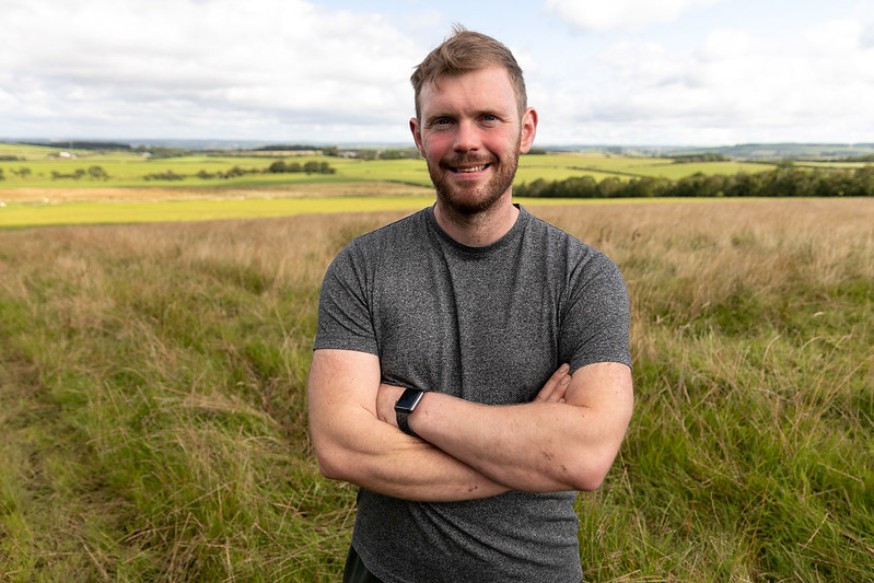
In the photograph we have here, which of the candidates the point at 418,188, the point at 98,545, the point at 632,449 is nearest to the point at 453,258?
the point at 632,449

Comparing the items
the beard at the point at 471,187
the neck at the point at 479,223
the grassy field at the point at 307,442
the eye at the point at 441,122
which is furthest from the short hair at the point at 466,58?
the grassy field at the point at 307,442

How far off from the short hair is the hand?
88 cm

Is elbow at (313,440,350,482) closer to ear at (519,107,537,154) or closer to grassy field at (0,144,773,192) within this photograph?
ear at (519,107,537,154)

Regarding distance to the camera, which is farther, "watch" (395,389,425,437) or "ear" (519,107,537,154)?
"ear" (519,107,537,154)

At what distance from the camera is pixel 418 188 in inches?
1592

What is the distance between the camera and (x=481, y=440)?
5.11 feet

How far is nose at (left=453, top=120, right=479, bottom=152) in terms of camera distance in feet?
5.63

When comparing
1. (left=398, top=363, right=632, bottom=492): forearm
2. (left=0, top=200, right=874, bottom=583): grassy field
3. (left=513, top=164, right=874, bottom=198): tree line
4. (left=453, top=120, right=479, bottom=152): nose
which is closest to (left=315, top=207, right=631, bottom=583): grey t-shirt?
(left=398, top=363, right=632, bottom=492): forearm

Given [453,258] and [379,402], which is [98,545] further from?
[453,258]

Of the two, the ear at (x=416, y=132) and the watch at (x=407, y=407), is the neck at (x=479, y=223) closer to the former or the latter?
the ear at (x=416, y=132)

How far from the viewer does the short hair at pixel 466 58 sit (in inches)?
67.1

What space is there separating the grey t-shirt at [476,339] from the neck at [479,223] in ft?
0.08

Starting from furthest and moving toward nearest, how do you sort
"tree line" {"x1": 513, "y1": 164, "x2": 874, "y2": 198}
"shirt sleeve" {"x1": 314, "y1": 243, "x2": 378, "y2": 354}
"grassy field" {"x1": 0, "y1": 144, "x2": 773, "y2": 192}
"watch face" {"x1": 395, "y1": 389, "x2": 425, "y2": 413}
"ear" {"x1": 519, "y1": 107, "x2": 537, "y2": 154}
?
"grassy field" {"x1": 0, "y1": 144, "x2": 773, "y2": 192} → "tree line" {"x1": 513, "y1": 164, "x2": 874, "y2": 198} → "ear" {"x1": 519, "y1": 107, "x2": 537, "y2": 154} → "shirt sleeve" {"x1": 314, "y1": 243, "x2": 378, "y2": 354} → "watch face" {"x1": 395, "y1": 389, "x2": 425, "y2": 413}

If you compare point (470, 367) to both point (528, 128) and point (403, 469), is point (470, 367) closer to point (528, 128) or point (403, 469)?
point (403, 469)
